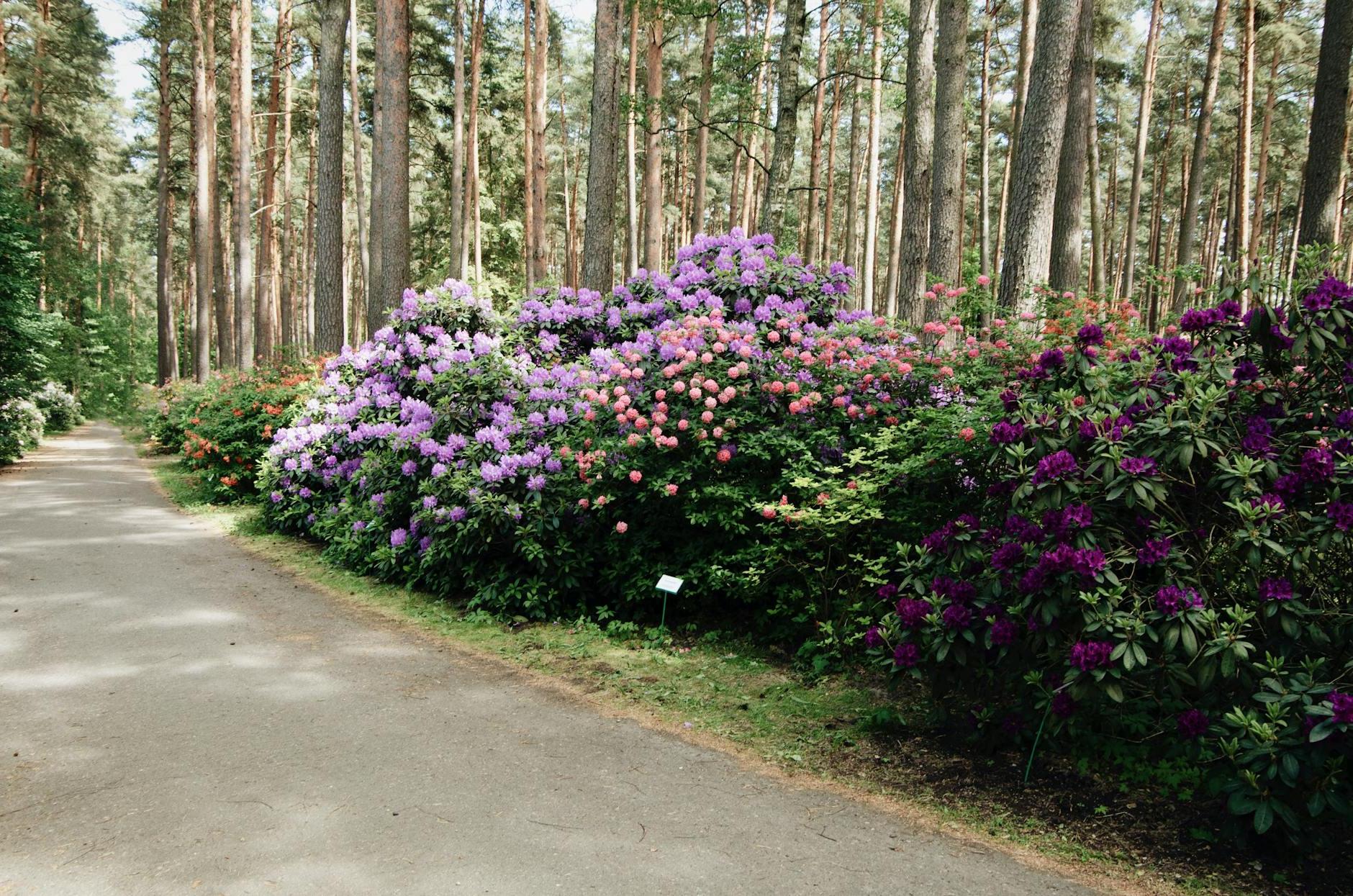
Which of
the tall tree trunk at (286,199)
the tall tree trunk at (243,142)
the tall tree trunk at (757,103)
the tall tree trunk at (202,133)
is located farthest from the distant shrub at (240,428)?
the tall tree trunk at (757,103)

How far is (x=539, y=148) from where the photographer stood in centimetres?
1675

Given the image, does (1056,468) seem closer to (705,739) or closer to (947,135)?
(705,739)

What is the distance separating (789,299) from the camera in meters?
6.31

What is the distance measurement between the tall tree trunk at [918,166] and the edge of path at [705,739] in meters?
6.79

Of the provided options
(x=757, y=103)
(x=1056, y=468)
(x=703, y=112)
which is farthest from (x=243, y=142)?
(x=1056, y=468)

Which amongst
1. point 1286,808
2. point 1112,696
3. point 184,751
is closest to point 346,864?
point 184,751

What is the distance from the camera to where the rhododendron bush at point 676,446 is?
4.73 meters

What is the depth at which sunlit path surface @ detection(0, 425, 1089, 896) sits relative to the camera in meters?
2.65

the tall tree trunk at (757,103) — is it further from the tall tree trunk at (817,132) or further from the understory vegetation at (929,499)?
the understory vegetation at (929,499)

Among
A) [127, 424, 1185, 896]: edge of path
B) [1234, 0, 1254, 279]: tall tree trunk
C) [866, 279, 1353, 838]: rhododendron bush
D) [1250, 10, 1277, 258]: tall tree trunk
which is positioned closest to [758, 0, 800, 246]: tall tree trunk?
[127, 424, 1185, 896]: edge of path

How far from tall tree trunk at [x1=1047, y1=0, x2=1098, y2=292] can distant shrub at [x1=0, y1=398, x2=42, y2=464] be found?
16.9m

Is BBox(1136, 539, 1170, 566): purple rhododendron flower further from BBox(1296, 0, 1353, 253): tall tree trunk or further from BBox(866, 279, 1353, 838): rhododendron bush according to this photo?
BBox(1296, 0, 1353, 253): tall tree trunk

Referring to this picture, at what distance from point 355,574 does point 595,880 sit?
17.0ft

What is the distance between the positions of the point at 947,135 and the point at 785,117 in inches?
111
